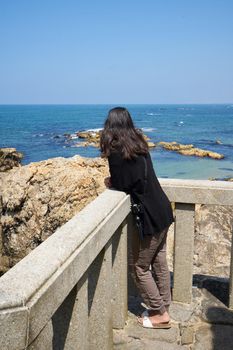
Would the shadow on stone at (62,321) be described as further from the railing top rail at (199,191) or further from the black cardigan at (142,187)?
the railing top rail at (199,191)

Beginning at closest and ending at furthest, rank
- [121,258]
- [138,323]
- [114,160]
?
[114,160] → [121,258] → [138,323]

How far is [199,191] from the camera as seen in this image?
3.74 metres

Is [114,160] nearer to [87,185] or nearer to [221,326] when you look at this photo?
[221,326]

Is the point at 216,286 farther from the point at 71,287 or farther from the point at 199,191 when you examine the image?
the point at 71,287

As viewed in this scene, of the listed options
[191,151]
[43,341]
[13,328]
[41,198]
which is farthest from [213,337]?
[191,151]

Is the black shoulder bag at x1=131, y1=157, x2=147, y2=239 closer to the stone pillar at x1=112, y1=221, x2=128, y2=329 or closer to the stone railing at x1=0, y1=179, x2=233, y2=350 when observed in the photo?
the stone railing at x1=0, y1=179, x2=233, y2=350

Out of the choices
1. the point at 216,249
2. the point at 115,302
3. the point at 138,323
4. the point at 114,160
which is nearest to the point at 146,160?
the point at 114,160

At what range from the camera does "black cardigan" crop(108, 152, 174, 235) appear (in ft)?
10.4

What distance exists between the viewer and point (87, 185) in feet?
21.1

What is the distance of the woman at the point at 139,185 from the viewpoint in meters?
3.17

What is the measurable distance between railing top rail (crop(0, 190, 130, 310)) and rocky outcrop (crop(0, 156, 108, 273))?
11.6 feet

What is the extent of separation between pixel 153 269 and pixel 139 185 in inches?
35.5

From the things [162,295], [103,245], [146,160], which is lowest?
[162,295]

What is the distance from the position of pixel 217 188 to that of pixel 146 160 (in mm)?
852
